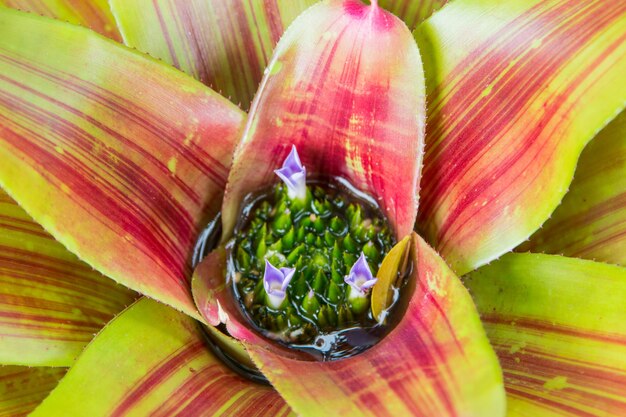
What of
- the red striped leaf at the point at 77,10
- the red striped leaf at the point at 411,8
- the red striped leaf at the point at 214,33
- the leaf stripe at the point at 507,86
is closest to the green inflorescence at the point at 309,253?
the leaf stripe at the point at 507,86

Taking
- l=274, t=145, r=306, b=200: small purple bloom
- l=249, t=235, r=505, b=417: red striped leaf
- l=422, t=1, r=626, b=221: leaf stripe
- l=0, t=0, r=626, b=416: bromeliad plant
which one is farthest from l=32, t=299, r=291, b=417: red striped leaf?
l=422, t=1, r=626, b=221: leaf stripe

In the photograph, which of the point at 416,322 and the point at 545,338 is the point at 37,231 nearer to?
the point at 416,322

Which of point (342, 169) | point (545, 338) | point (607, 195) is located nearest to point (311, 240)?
point (342, 169)

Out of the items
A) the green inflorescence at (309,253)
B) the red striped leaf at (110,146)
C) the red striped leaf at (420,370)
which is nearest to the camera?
the red striped leaf at (420,370)

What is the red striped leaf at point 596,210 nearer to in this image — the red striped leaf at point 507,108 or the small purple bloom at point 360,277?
the red striped leaf at point 507,108

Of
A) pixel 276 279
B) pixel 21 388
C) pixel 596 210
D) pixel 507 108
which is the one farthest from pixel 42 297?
pixel 596 210

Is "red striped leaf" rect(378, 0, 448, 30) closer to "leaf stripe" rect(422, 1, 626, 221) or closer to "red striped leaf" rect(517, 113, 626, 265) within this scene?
"leaf stripe" rect(422, 1, 626, 221)
